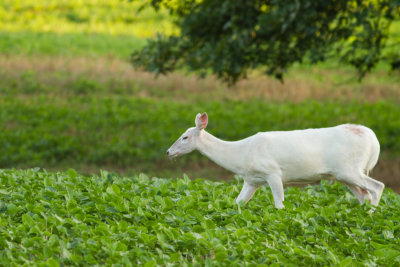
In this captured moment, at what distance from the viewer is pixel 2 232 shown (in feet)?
21.8

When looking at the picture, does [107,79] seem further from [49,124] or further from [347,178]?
[347,178]

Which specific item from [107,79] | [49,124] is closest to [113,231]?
[49,124]

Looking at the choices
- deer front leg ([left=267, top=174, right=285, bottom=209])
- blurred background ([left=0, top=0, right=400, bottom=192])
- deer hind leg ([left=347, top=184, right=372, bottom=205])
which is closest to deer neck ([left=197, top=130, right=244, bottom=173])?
deer front leg ([left=267, top=174, right=285, bottom=209])

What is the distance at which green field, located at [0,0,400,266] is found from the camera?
6.49m

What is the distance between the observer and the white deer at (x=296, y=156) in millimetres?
8273

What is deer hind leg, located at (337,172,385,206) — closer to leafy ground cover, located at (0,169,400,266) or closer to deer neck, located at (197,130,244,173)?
leafy ground cover, located at (0,169,400,266)

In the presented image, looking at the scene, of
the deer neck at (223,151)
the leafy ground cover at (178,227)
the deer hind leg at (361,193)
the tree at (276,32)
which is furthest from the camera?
the tree at (276,32)

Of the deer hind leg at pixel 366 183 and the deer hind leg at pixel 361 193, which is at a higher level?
the deer hind leg at pixel 366 183

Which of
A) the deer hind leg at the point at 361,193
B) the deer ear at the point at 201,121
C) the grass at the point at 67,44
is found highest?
the deer ear at the point at 201,121

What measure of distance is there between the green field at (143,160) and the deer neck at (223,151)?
1.63 feet

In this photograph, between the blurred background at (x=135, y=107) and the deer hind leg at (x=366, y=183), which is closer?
the deer hind leg at (x=366, y=183)

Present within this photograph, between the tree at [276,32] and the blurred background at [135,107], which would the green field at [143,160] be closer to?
the blurred background at [135,107]

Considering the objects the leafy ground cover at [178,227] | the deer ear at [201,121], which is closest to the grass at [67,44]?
the leafy ground cover at [178,227]

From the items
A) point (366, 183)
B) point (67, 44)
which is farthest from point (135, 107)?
point (366, 183)
